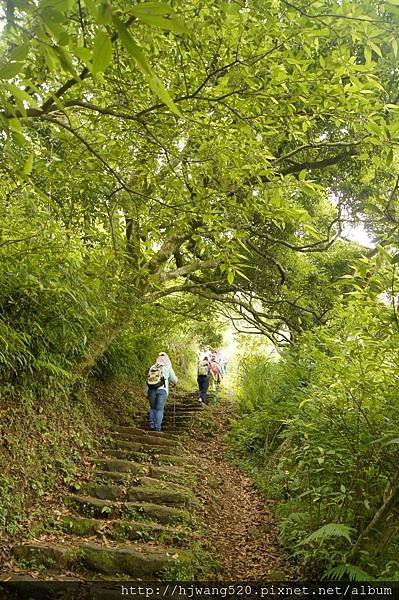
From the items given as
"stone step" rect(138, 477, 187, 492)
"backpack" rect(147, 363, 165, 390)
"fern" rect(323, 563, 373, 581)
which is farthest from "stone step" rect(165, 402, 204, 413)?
"fern" rect(323, 563, 373, 581)

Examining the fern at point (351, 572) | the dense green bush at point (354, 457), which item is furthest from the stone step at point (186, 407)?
the fern at point (351, 572)

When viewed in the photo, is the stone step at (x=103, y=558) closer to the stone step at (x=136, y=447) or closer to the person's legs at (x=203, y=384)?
the stone step at (x=136, y=447)

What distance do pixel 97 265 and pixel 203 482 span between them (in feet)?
14.2

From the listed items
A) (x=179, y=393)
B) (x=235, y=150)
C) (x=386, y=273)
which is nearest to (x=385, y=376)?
(x=386, y=273)

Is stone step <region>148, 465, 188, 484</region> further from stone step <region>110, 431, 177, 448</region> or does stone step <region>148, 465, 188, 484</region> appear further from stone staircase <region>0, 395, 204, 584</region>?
stone step <region>110, 431, 177, 448</region>

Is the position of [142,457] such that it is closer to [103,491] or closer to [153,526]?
[103,491]

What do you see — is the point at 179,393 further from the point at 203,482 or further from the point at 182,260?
the point at 203,482

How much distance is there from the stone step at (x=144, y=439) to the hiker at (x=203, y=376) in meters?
4.37

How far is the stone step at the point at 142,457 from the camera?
752 cm

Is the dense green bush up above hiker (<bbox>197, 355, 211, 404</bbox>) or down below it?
below

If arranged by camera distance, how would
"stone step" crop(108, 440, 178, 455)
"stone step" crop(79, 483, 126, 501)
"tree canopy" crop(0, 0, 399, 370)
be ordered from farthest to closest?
"stone step" crop(108, 440, 178, 455) < "stone step" crop(79, 483, 126, 501) < "tree canopy" crop(0, 0, 399, 370)

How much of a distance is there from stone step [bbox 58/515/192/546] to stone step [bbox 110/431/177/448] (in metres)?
2.59

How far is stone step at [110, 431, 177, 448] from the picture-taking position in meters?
8.26

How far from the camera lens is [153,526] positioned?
5629 millimetres
